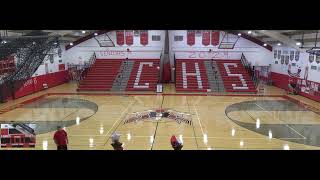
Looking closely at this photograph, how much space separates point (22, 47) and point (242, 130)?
12758 mm

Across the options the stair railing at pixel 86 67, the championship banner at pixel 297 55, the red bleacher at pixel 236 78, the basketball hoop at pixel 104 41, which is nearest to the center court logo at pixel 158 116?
the red bleacher at pixel 236 78

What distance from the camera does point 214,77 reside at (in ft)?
71.1

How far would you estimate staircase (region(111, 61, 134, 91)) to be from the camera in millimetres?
20562

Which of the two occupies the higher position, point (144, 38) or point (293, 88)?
point (144, 38)

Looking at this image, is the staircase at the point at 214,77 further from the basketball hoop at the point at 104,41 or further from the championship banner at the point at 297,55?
the basketball hoop at the point at 104,41

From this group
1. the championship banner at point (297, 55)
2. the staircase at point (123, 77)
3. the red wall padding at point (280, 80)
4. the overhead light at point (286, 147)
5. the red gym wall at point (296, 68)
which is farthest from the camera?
the staircase at point (123, 77)

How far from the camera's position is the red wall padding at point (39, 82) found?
A: 1738 centimetres

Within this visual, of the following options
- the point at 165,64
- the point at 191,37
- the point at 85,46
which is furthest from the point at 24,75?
the point at 191,37

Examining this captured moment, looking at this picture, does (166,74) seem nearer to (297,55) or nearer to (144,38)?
(144,38)

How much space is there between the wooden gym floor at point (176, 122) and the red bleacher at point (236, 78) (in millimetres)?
1562

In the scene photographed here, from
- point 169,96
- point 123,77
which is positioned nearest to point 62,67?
point 123,77

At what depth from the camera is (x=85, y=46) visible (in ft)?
79.9

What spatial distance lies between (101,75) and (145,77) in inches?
135
